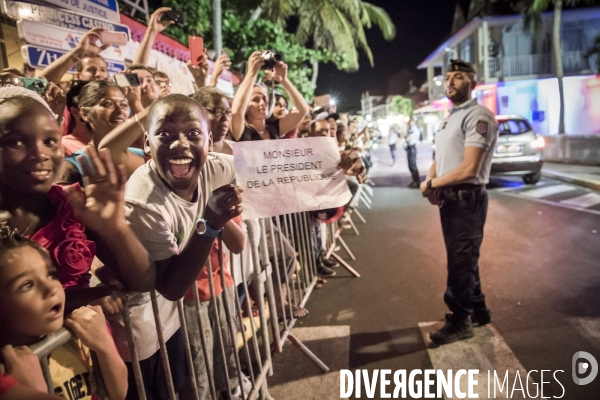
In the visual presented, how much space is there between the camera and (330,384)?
310 centimetres

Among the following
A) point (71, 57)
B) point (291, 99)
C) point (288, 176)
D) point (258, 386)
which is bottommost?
point (258, 386)

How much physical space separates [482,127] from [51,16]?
4342 mm

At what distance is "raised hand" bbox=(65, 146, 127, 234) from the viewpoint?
1416mm

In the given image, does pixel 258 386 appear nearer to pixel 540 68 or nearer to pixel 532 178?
pixel 532 178

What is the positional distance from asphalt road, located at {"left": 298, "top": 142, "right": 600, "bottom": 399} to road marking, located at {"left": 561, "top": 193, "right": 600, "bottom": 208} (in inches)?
6.5

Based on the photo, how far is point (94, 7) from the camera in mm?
5004

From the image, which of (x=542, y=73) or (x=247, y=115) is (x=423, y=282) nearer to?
(x=247, y=115)

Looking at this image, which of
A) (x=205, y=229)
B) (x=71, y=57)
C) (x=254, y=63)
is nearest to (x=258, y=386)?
(x=205, y=229)

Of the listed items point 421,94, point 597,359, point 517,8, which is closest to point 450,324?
point 597,359

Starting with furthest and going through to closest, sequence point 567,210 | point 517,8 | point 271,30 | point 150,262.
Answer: point 517,8, point 271,30, point 567,210, point 150,262

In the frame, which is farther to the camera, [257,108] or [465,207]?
[257,108]

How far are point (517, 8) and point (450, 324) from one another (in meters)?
26.2

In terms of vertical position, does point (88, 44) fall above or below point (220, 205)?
above

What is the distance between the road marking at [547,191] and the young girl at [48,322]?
10085mm
